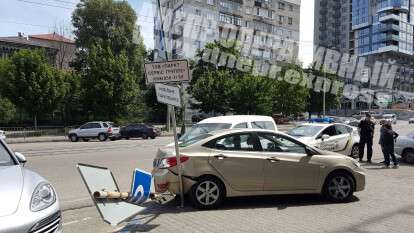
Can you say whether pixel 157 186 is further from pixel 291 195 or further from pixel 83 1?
pixel 83 1

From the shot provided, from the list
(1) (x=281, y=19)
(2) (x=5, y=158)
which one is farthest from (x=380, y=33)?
(2) (x=5, y=158)

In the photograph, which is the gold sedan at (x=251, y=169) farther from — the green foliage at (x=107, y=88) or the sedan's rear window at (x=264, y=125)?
the green foliage at (x=107, y=88)

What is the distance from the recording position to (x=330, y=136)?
604 inches

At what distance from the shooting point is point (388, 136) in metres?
14.2

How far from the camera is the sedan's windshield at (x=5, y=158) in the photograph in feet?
17.6

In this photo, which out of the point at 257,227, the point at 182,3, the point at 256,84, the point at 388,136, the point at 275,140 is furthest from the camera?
the point at 182,3

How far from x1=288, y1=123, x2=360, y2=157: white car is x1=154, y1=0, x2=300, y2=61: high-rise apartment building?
44455mm

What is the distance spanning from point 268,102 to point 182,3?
972 inches

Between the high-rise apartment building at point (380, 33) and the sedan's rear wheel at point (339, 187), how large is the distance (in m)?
107

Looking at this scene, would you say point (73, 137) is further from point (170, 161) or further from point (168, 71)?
point (170, 161)

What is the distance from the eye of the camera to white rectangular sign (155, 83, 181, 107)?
8.25 meters

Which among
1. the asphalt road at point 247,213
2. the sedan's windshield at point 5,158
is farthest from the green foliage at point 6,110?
the sedan's windshield at point 5,158

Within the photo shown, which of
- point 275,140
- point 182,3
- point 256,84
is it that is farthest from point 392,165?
point 182,3

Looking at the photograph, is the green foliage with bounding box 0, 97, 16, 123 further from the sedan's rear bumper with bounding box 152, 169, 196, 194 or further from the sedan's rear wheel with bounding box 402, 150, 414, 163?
the sedan's rear bumper with bounding box 152, 169, 196, 194
